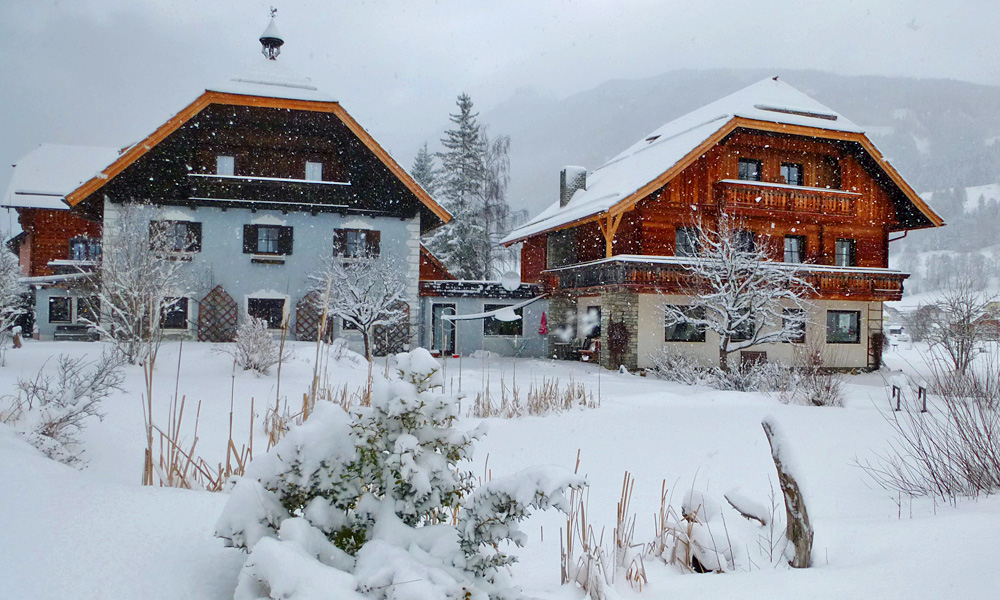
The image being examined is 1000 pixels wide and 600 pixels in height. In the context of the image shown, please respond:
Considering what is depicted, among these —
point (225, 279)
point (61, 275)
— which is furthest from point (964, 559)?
point (61, 275)

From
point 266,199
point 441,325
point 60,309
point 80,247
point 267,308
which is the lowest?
point 441,325

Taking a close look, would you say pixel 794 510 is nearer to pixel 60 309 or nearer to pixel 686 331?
pixel 686 331

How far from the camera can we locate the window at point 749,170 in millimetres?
20906

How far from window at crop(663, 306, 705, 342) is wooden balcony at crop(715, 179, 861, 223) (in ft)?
10.3

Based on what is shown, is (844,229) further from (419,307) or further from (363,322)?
(363,322)

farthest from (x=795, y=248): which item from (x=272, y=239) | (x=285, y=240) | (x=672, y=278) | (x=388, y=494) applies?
(x=388, y=494)

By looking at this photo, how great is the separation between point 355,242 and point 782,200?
1279 centimetres

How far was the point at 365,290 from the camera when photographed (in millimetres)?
18469

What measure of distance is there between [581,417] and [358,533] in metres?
6.56

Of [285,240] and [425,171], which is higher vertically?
[425,171]

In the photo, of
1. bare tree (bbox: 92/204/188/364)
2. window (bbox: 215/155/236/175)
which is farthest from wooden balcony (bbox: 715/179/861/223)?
bare tree (bbox: 92/204/188/364)

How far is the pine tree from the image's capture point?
36.4 metres

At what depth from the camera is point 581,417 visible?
8.55 m

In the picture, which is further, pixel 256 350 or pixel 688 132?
pixel 688 132
